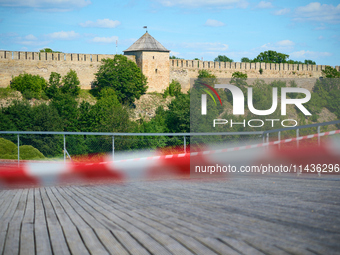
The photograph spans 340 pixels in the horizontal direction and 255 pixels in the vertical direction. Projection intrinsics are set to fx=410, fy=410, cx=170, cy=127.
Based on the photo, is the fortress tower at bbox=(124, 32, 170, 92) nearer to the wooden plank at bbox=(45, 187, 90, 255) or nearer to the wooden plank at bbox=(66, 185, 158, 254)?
the wooden plank at bbox=(45, 187, 90, 255)

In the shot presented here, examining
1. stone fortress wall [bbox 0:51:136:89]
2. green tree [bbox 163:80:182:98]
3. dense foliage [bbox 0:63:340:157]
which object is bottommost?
dense foliage [bbox 0:63:340:157]

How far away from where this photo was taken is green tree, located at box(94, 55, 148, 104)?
37.9 meters

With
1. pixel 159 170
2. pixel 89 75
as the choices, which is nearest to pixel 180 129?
pixel 89 75

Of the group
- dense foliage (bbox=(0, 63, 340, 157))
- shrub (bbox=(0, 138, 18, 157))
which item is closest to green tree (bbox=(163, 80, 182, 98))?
dense foliage (bbox=(0, 63, 340, 157))

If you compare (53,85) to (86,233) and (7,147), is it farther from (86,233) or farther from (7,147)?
(86,233)

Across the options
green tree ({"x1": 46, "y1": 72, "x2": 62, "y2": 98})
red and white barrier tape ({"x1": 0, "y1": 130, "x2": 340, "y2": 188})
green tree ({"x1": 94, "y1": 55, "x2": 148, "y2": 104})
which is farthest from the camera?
green tree ({"x1": 94, "y1": 55, "x2": 148, "y2": 104})

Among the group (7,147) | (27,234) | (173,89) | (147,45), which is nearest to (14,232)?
(27,234)

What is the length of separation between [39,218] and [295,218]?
1875mm

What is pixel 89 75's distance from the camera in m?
38.5

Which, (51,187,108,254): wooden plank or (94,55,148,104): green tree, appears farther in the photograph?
(94,55,148,104): green tree

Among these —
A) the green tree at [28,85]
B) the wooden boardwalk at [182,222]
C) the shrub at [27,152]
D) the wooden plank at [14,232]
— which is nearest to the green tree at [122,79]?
the green tree at [28,85]

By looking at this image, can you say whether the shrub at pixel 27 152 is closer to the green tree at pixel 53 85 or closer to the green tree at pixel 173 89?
the green tree at pixel 53 85

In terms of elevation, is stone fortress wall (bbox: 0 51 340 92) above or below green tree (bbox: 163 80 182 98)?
above

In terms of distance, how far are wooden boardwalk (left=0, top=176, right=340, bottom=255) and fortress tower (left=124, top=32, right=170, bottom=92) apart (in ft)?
119
